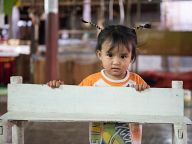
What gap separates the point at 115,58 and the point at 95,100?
0.30m

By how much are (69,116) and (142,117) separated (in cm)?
35

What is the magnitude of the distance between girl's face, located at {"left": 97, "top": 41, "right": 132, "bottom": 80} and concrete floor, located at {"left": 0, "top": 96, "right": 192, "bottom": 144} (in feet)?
6.40

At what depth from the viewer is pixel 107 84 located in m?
2.40

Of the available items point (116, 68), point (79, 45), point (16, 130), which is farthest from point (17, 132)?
point (79, 45)

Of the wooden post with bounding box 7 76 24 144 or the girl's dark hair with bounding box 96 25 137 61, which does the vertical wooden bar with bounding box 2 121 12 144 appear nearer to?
the wooden post with bounding box 7 76 24 144

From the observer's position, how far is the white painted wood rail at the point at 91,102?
6.91 feet

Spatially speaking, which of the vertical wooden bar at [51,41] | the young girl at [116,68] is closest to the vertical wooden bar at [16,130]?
the young girl at [116,68]

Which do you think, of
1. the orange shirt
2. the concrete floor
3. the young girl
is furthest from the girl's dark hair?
the concrete floor

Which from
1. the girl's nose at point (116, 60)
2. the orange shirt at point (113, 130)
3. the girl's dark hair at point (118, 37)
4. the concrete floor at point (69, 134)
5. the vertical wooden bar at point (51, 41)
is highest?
the vertical wooden bar at point (51, 41)

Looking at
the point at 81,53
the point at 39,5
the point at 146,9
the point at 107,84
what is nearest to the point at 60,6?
the point at 39,5

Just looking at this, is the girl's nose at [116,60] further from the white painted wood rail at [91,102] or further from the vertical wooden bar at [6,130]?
the vertical wooden bar at [6,130]

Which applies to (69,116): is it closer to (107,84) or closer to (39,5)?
(107,84)

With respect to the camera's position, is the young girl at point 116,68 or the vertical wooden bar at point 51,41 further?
the vertical wooden bar at point 51,41

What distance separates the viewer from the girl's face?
2297 millimetres
